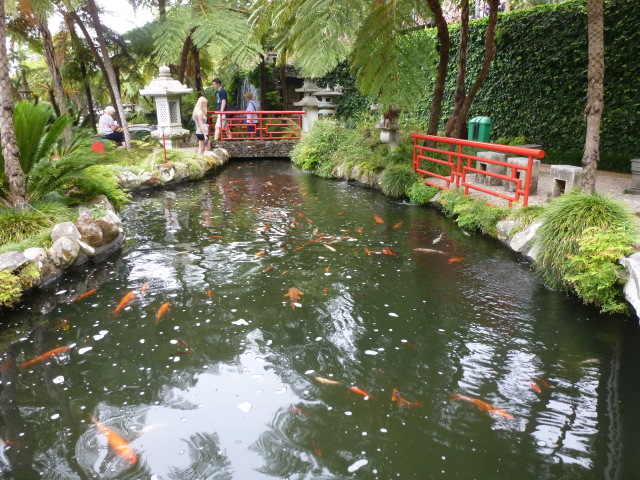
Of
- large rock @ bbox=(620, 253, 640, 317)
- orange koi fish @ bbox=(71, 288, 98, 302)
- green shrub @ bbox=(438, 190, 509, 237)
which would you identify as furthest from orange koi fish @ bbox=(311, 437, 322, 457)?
green shrub @ bbox=(438, 190, 509, 237)

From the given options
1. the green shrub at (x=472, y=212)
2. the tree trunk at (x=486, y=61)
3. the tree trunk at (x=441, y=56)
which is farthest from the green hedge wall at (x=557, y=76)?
the green shrub at (x=472, y=212)

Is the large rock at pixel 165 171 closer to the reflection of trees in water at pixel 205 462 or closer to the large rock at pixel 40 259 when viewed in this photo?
the large rock at pixel 40 259

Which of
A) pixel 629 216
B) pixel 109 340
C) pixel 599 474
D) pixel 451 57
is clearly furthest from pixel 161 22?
pixel 599 474

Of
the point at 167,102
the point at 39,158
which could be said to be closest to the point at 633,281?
the point at 39,158

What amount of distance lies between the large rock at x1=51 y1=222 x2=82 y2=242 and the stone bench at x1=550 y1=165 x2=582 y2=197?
6395 millimetres

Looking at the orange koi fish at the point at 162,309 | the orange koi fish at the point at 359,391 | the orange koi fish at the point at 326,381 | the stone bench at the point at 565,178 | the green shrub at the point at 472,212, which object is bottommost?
the orange koi fish at the point at 359,391

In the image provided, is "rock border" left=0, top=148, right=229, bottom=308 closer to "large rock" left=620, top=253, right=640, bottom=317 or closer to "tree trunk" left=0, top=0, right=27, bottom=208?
"tree trunk" left=0, top=0, right=27, bottom=208

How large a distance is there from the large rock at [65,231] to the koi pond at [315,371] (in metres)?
0.49

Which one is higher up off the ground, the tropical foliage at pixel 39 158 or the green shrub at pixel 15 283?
the tropical foliage at pixel 39 158

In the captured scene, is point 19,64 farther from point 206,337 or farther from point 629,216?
point 629,216

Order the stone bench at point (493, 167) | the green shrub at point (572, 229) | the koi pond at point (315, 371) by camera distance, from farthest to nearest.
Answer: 1. the stone bench at point (493, 167)
2. the green shrub at point (572, 229)
3. the koi pond at point (315, 371)

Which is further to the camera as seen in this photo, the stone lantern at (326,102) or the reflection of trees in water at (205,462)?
the stone lantern at (326,102)

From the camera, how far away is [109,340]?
4301 millimetres

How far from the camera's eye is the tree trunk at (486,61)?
903cm
